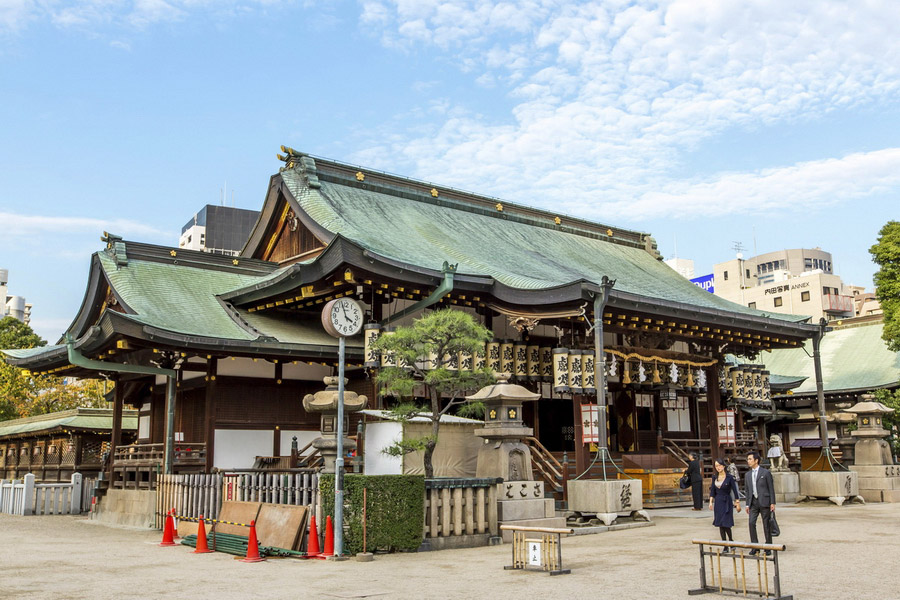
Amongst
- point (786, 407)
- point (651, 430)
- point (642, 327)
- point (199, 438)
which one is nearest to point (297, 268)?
point (199, 438)

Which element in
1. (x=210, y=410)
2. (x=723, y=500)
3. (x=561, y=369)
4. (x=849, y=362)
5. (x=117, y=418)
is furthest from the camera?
(x=849, y=362)

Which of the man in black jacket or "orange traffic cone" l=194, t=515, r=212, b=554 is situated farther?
the man in black jacket

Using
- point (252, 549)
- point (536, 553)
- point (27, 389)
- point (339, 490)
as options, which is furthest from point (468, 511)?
point (27, 389)

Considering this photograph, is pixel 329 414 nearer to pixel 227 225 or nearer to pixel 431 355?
pixel 431 355

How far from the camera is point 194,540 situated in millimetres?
15562

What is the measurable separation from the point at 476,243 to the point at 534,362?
18.8 ft

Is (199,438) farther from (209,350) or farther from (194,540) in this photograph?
(194,540)

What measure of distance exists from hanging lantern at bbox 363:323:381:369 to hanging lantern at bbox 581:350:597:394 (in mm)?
5551

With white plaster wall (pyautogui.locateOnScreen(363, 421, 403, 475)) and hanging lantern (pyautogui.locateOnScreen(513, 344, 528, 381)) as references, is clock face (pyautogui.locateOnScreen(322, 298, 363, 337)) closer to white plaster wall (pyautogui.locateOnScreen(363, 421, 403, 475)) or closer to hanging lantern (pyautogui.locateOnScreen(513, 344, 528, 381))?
white plaster wall (pyautogui.locateOnScreen(363, 421, 403, 475))

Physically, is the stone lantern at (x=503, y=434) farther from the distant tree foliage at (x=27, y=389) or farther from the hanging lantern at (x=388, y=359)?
the distant tree foliage at (x=27, y=389)

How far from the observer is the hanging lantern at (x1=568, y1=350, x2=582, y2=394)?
21.6m

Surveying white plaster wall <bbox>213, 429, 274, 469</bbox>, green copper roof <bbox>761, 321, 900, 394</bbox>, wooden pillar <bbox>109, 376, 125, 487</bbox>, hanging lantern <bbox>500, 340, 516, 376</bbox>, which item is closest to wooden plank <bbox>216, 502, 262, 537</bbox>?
white plaster wall <bbox>213, 429, 274, 469</bbox>

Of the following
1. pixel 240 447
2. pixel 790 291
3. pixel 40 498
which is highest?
pixel 790 291

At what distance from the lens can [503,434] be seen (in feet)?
53.8
